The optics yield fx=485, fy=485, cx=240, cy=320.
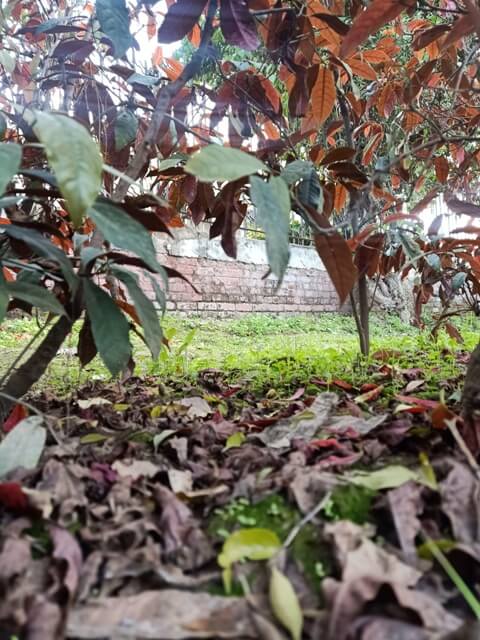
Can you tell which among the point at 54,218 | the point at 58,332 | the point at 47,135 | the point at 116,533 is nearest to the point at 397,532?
the point at 116,533

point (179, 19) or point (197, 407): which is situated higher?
point (179, 19)

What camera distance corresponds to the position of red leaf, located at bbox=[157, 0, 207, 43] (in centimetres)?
80

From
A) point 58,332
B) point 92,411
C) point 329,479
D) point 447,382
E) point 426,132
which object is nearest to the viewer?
point 329,479

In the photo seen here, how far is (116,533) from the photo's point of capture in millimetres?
454

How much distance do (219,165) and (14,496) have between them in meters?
0.39

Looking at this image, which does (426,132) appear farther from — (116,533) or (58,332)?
(116,533)

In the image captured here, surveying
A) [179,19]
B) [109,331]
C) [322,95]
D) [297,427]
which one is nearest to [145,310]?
[109,331]

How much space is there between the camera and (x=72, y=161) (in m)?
0.45

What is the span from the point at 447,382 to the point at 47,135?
919 mm

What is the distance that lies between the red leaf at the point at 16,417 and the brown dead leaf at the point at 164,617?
1.50 ft

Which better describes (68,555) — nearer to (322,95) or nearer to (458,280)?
(322,95)

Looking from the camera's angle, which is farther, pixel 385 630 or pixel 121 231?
pixel 121 231

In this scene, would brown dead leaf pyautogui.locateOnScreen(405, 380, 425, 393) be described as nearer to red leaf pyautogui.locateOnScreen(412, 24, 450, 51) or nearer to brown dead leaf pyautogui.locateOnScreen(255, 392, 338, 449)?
brown dead leaf pyautogui.locateOnScreen(255, 392, 338, 449)

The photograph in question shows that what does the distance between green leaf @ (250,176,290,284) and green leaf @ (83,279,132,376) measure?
272 mm
